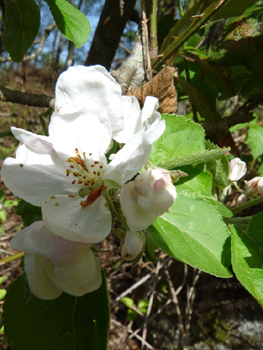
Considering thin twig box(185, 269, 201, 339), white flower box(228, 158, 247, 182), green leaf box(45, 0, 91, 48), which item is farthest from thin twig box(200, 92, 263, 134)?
thin twig box(185, 269, 201, 339)

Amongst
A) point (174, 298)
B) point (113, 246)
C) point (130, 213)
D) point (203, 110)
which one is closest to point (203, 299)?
point (174, 298)

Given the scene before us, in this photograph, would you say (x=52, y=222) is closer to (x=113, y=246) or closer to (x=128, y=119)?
(x=128, y=119)

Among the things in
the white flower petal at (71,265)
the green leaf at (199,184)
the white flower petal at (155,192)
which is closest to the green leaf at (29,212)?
the white flower petal at (71,265)

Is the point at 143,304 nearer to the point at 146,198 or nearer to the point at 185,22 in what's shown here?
the point at 146,198

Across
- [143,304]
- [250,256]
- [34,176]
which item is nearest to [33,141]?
[34,176]

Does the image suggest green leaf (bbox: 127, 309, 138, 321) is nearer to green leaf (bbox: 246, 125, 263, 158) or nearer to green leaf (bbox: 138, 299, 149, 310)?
green leaf (bbox: 138, 299, 149, 310)

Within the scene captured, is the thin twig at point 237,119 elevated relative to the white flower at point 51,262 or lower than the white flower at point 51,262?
elevated

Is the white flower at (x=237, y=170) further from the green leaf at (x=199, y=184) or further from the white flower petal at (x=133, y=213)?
the white flower petal at (x=133, y=213)
